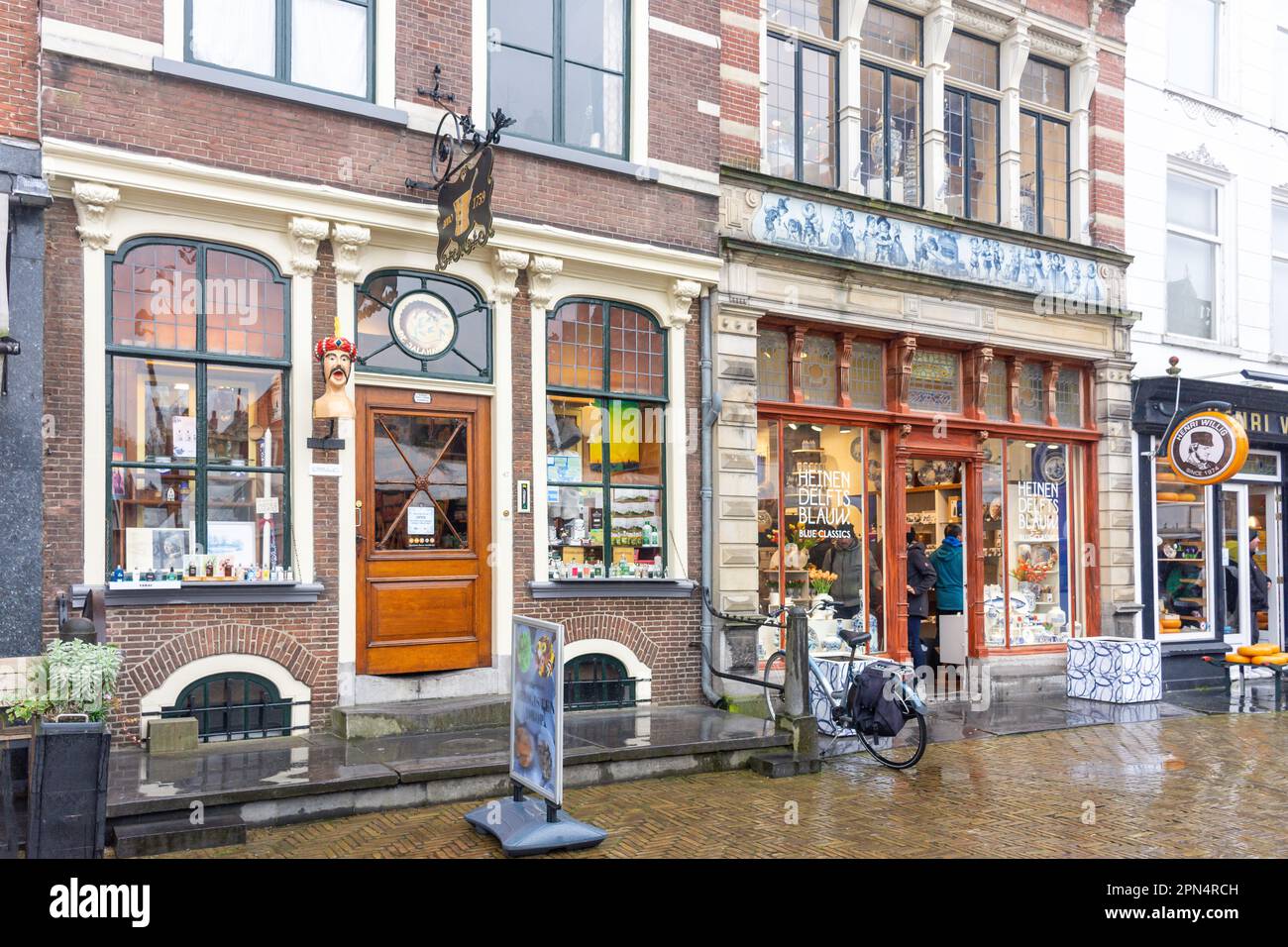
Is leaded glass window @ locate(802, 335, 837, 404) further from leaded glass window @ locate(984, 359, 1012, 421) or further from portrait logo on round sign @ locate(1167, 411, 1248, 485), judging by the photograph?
portrait logo on round sign @ locate(1167, 411, 1248, 485)

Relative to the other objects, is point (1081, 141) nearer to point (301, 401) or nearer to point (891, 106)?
point (891, 106)

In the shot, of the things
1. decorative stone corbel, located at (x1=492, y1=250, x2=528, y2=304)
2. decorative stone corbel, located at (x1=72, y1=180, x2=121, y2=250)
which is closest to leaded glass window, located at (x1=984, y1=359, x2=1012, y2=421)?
decorative stone corbel, located at (x1=492, y1=250, x2=528, y2=304)

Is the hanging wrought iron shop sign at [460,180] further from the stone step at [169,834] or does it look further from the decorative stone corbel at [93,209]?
the stone step at [169,834]

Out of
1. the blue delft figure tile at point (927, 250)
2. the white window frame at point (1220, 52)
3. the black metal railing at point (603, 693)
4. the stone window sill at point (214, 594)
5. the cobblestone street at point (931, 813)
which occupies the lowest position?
the cobblestone street at point (931, 813)

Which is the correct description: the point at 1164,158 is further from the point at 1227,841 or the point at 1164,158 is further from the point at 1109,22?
the point at 1227,841

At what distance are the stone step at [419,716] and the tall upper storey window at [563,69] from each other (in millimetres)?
5274

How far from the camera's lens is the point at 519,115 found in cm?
1065

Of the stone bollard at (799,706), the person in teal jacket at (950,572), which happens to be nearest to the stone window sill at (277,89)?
the stone bollard at (799,706)

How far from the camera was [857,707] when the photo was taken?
31.9 feet

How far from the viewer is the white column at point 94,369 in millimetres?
8422

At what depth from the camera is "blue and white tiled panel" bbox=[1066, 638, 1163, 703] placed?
44.1 feet

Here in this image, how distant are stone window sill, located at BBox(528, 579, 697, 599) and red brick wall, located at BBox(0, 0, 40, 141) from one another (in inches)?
215

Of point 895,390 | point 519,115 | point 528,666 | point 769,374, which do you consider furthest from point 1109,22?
point 528,666
